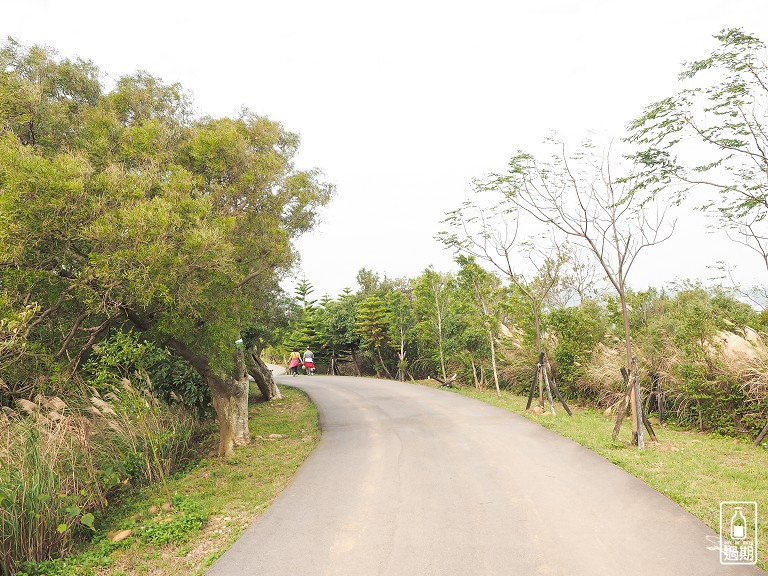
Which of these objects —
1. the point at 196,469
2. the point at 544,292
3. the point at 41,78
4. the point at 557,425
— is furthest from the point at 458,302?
the point at 41,78

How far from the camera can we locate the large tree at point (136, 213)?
19.0 feet

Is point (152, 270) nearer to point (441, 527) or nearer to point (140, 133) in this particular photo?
point (140, 133)

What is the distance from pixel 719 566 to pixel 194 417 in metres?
11.1

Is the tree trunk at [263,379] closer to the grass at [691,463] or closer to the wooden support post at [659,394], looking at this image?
the grass at [691,463]

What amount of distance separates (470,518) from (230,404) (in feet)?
21.6

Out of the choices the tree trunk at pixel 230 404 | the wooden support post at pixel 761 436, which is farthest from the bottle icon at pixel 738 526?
the tree trunk at pixel 230 404

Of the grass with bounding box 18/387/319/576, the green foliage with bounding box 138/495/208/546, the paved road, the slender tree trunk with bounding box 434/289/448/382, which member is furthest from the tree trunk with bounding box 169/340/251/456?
the slender tree trunk with bounding box 434/289/448/382

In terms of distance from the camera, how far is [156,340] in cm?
814

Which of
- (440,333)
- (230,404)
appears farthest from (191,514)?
(440,333)

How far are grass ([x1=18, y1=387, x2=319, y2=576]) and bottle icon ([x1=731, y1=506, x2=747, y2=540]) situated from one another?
580cm

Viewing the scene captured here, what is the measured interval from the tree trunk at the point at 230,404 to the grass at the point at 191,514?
1.00 ft

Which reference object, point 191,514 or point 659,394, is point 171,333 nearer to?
point 191,514

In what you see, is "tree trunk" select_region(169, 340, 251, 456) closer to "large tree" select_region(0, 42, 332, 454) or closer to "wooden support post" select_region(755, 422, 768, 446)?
"large tree" select_region(0, 42, 332, 454)

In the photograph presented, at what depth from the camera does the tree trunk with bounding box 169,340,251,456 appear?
991 centimetres
